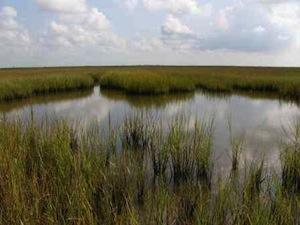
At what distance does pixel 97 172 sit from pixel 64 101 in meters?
13.1

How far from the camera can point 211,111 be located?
13.8 m

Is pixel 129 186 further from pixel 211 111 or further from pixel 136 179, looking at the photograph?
pixel 211 111

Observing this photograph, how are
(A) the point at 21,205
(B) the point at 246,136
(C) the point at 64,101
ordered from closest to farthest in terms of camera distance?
(A) the point at 21,205
(B) the point at 246,136
(C) the point at 64,101

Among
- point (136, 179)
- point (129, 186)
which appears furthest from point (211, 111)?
point (129, 186)

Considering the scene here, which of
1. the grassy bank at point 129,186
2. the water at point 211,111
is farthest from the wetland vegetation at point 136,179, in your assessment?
the water at point 211,111

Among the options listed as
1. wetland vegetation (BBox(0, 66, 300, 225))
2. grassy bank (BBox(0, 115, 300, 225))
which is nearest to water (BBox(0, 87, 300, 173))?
wetland vegetation (BBox(0, 66, 300, 225))

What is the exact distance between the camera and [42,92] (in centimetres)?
2056

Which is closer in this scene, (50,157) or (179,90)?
(50,157)

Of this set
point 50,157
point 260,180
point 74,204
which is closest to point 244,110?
point 260,180

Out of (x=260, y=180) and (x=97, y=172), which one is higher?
(x=97, y=172)

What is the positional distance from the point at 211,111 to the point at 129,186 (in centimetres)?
911

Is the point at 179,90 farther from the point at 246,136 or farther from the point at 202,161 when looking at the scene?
the point at 202,161

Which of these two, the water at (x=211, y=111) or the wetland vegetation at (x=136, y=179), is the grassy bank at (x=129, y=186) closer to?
the wetland vegetation at (x=136, y=179)

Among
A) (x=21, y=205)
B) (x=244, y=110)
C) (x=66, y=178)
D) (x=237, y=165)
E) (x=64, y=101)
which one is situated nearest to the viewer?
(x=21, y=205)
